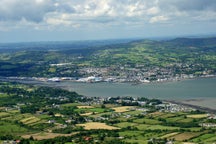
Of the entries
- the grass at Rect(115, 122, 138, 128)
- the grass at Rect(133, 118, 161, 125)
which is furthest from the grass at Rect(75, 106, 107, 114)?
the grass at Rect(115, 122, 138, 128)

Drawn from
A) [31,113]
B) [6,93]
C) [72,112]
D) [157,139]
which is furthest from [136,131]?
[6,93]

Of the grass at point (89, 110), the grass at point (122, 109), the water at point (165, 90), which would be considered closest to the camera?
the grass at point (89, 110)

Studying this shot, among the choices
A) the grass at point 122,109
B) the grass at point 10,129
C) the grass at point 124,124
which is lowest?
the grass at point 122,109

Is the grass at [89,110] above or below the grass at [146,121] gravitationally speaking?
below

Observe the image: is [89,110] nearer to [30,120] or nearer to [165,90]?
[30,120]

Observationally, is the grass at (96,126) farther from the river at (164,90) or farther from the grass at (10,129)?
the river at (164,90)

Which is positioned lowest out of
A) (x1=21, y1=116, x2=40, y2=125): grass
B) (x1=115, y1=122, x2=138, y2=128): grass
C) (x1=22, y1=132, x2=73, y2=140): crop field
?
(x1=21, y1=116, x2=40, y2=125): grass

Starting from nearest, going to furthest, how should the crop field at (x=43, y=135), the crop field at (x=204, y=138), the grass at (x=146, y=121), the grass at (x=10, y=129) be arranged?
1. the crop field at (x=204, y=138)
2. the crop field at (x=43, y=135)
3. the grass at (x=10, y=129)
4. the grass at (x=146, y=121)

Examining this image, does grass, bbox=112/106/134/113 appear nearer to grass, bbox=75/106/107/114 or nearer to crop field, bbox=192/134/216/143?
grass, bbox=75/106/107/114

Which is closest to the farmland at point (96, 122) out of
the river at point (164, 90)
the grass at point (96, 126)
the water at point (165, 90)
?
the grass at point (96, 126)

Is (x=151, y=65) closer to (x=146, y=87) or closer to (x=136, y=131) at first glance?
(x=146, y=87)
